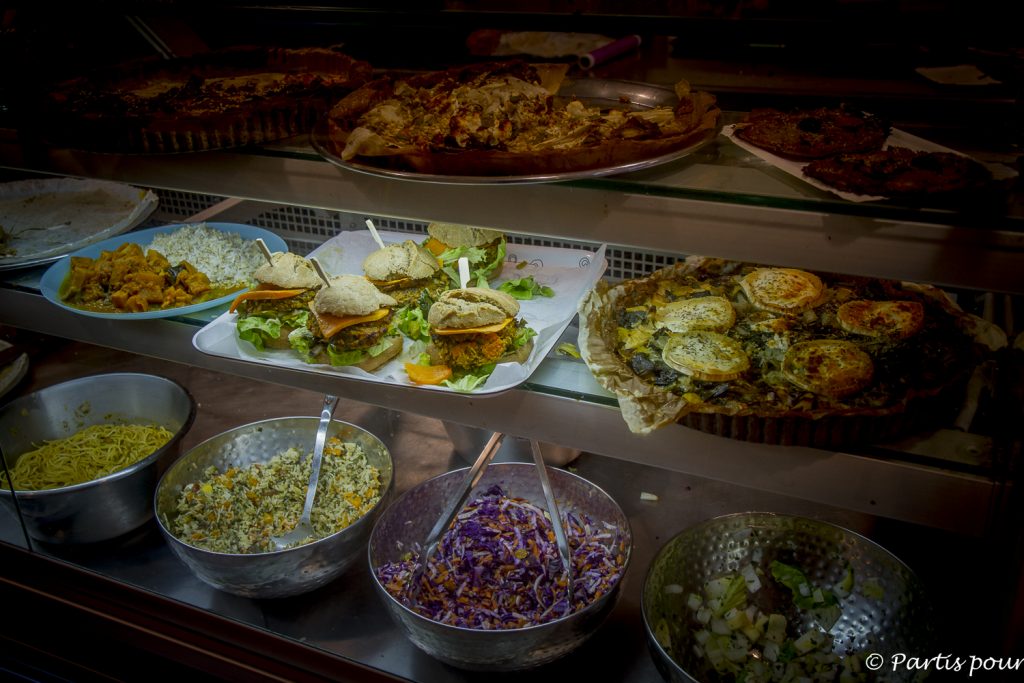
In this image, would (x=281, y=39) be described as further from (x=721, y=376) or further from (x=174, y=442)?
(x=721, y=376)

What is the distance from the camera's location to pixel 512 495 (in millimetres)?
2773

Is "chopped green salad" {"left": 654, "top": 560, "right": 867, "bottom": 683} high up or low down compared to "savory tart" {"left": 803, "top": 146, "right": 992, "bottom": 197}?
down

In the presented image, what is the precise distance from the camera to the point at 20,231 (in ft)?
10.0

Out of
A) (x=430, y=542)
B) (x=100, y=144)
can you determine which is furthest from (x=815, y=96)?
(x=100, y=144)

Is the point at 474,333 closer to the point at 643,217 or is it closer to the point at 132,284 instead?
the point at 643,217

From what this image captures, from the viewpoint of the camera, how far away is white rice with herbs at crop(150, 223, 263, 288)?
285cm

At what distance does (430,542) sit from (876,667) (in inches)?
51.3

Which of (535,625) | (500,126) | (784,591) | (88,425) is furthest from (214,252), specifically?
(784,591)

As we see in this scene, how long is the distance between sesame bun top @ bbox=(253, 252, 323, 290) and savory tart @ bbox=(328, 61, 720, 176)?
2.10 feet

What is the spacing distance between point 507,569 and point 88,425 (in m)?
1.96

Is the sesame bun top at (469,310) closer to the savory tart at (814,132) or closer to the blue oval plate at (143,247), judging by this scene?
the savory tart at (814,132)

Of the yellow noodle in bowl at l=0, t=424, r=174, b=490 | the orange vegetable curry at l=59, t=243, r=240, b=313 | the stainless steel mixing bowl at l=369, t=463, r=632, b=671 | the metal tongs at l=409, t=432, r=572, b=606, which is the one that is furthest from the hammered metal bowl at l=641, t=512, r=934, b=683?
the yellow noodle in bowl at l=0, t=424, r=174, b=490

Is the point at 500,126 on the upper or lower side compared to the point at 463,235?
upper

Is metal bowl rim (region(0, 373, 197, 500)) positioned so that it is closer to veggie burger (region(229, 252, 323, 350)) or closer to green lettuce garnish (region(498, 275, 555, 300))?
veggie burger (region(229, 252, 323, 350))
